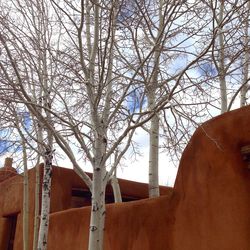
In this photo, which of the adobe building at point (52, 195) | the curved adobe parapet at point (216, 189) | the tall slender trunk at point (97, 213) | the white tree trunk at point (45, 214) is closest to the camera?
the tall slender trunk at point (97, 213)

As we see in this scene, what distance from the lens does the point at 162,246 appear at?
6035mm

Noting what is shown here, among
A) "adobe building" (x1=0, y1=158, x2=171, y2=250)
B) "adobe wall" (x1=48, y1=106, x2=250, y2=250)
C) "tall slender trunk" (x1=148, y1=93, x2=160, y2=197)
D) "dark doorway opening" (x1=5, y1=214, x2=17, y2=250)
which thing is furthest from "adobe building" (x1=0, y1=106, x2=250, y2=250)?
"dark doorway opening" (x1=5, y1=214, x2=17, y2=250)

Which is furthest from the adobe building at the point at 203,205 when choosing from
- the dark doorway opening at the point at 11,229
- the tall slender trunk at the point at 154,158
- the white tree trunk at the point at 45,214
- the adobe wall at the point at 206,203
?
the dark doorway opening at the point at 11,229

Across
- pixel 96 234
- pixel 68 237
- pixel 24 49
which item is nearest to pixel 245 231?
pixel 96 234

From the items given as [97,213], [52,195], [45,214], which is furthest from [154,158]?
[52,195]

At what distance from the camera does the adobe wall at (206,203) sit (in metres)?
5.05

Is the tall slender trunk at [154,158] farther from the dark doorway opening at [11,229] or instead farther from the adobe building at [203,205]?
the dark doorway opening at [11,229]

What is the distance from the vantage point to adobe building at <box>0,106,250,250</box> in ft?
16.6

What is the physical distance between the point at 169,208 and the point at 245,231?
54.8 inches

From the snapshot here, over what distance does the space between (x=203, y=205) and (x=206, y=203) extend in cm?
6

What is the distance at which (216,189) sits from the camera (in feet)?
17.4

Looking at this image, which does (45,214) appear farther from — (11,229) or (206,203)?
(11,229)

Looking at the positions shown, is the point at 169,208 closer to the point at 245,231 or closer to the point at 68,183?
the point at 245,231

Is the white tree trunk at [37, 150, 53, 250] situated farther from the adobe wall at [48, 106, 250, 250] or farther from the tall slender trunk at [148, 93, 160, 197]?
the tall slender trunk at [148, 93, 160, 197]
